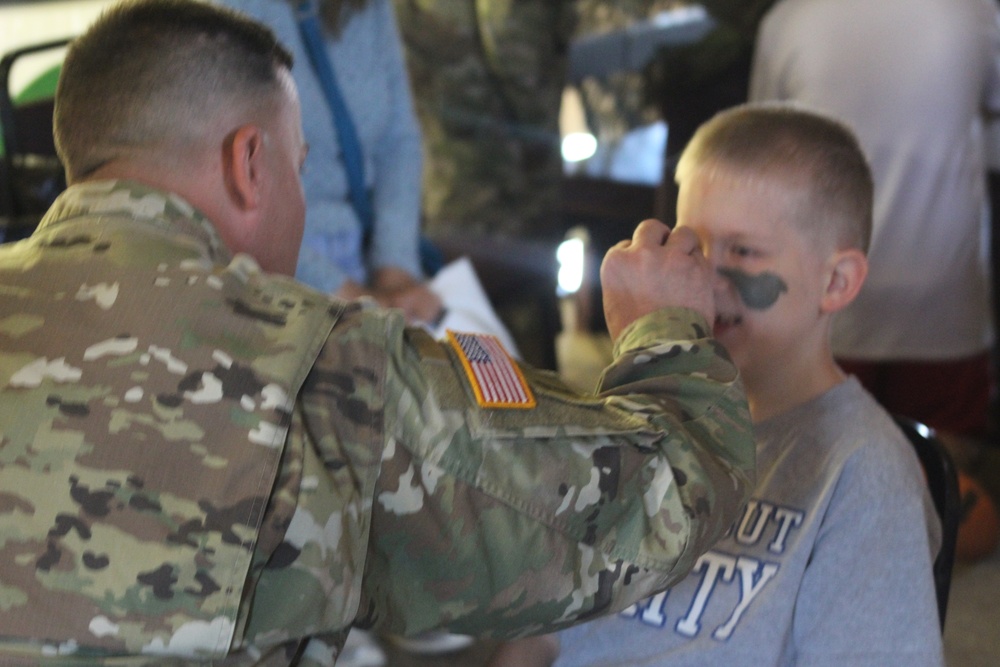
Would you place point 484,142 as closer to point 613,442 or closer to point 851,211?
point 851,211

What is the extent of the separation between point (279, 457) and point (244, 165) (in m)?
0.34

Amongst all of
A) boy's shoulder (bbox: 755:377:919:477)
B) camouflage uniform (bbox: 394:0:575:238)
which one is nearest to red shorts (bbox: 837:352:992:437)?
camouflage uniform (bbox: 394:0:575:238)

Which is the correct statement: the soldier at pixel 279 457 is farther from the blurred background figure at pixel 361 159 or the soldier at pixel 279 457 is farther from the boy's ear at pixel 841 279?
the blurred background figure at pixel 361 159

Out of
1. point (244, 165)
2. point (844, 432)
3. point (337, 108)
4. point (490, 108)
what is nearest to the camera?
point (244, 165)

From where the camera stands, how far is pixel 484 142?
2580mm

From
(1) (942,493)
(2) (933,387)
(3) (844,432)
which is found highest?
(3) (844,432)

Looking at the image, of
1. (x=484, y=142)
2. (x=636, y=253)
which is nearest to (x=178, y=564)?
(x=636, y=253)

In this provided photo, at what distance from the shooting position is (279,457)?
0.67 meters

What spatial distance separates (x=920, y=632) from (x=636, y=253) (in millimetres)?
502

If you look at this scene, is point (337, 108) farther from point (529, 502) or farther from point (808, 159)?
point (529, 502)

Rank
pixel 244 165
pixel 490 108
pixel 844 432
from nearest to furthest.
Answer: pixel 244 165, pixel 844 432, pixel 490 108

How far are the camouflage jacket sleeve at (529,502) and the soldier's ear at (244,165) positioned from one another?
237mm

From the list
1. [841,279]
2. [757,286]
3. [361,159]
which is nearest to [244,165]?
[757,286]

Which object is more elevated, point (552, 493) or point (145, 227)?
point (145, 227)
